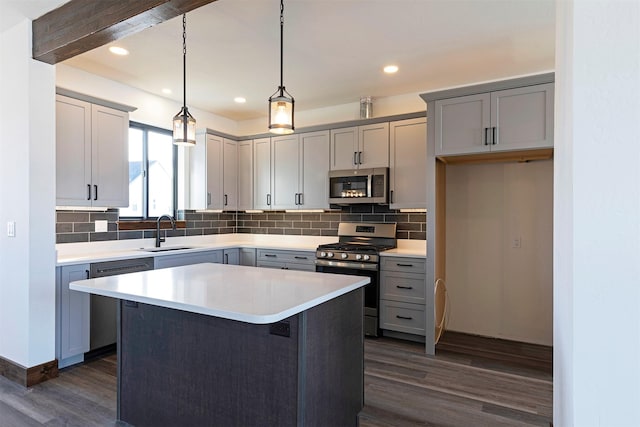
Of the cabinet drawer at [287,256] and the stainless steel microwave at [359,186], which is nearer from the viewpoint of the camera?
the stainless steel microwave at [359,186]

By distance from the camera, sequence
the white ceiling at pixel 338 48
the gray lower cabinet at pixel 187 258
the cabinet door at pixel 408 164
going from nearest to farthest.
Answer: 1. the white ceiling at pixel 338 48
2. the gray lower cabinet at pixel 187 258
3. the cabinet door at pixel 408 164

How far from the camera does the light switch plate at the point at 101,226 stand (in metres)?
3.80

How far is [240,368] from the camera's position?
6.16ft

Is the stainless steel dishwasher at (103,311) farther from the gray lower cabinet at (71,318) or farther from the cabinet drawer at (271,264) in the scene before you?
the cabinet drawer at (271,264)

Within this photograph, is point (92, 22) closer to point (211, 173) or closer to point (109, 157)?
point (109, 157)

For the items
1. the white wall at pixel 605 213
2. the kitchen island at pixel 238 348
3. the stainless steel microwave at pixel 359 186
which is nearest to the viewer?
the white wall at pixel 605 213

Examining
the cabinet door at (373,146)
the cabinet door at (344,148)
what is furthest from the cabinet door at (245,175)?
the cabinet door at (373,146)

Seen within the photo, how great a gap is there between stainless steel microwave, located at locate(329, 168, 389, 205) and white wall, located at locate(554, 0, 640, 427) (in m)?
3.20

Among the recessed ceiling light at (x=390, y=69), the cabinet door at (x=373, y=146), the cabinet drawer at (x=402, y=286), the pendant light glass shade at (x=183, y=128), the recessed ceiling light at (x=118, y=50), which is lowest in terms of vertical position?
the cabinet drawer at (x=402, y=286)

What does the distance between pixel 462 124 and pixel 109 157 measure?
3255 millimetres

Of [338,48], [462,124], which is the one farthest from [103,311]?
[462,124]

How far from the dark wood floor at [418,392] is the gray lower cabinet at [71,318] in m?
0.14

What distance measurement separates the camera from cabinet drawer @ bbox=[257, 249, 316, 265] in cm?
435

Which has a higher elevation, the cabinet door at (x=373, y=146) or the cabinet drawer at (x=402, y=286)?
the cabinet door at (x=373, y=146)
